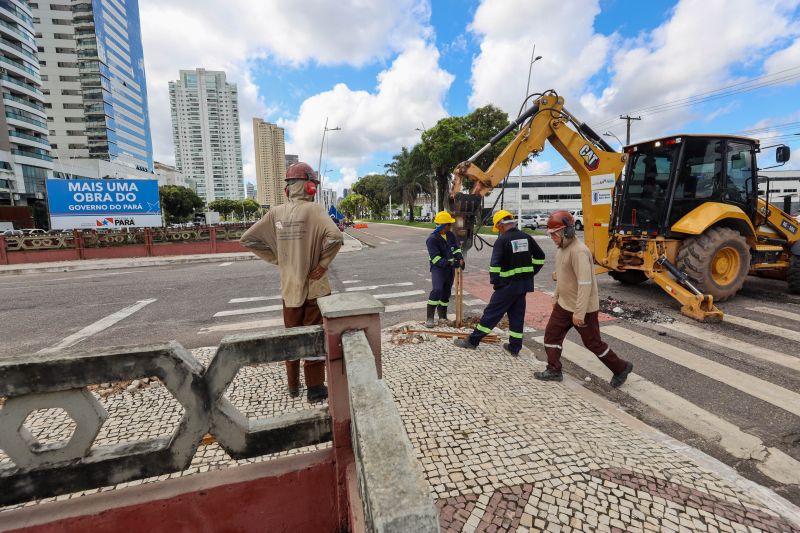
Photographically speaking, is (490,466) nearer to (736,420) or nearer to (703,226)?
(736,420)

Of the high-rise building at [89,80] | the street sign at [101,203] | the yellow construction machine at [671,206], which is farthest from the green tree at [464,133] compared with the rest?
the high-rise building at [89,80]

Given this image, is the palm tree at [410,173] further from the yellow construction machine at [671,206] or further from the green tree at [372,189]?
the yellow construction machine at [671,206]

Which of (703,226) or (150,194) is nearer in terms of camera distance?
(703,226)

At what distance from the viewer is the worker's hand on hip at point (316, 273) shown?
3389 millimetres

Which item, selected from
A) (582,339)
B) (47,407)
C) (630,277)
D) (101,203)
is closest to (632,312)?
(630,277)

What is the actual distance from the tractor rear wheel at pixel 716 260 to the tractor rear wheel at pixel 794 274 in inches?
50.7

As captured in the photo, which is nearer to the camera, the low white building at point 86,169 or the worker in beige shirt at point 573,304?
the worker in beige shirt at point 573,304

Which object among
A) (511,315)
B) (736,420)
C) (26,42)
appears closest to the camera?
(736,420)

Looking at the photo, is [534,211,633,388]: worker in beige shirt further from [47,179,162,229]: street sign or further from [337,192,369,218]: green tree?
[337,192,369,218]: green tree

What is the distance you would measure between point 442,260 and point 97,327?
19.9 feet

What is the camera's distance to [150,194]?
737 inches

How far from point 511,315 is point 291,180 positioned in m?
3.15

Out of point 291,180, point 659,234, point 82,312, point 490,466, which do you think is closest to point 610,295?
point 659,234

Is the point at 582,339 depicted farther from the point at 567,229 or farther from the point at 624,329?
the point at 624,329
